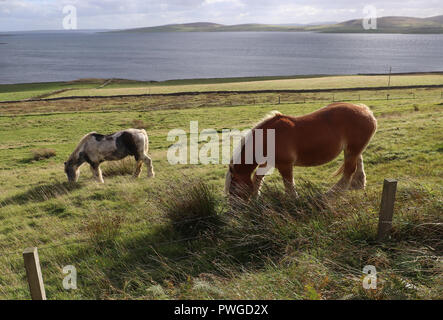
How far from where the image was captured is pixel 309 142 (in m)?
6.89

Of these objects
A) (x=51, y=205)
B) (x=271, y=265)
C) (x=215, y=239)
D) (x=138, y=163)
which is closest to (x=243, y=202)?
(x=215, y=239)

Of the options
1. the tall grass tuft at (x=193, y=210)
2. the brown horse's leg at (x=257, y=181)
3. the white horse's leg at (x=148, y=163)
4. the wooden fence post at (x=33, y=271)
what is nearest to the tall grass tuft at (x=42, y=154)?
the white horse's leg at (x=148, y=163)

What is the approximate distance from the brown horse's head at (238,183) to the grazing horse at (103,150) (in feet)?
20.0

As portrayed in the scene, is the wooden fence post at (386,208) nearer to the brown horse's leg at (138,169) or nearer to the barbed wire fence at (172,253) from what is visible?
the barbed wire fence at (172,253)

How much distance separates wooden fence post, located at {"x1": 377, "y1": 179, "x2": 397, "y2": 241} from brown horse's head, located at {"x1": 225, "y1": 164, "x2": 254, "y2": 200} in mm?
2208

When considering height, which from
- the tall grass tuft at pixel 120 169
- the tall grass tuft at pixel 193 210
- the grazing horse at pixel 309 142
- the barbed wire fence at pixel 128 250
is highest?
the grazing horse at pixel 309 142

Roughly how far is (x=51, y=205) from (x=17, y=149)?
18150 mm

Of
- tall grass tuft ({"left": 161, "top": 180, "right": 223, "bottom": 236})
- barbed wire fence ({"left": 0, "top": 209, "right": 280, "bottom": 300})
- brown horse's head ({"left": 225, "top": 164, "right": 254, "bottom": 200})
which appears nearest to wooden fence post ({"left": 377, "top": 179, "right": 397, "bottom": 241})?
barbed wire fence ({"left": 0, "top": 209, "right": 280, "bottom": 300})

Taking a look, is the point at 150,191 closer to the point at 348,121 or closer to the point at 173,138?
the point at 348,121

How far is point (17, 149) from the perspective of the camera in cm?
2430

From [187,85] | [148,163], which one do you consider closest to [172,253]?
[148,163]

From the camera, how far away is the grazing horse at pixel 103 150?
1166 cm

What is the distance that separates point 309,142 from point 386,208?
8.32 feet
